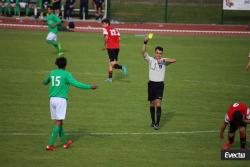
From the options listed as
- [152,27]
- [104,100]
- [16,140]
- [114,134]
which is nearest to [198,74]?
[104,100]

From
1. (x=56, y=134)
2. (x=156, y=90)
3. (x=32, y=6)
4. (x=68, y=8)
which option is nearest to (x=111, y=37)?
(x=156, y=90)

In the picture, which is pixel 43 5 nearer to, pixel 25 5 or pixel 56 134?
pixel 25 5

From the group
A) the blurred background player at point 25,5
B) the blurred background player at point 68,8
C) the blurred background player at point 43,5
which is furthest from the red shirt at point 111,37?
the blurred background player at point 25,5

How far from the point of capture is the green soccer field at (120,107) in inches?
659

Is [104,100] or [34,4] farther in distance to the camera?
[34,4]

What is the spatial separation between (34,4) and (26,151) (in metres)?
33.6

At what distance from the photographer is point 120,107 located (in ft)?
75.0

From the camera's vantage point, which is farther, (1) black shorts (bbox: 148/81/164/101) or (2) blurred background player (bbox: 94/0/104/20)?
(2) blurred background player (bbox: 94/0/104/20)

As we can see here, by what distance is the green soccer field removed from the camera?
54.9 ft

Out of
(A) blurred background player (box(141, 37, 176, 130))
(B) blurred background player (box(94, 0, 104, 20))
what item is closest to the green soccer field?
(A) blurred background player (box(141, 37, 176, 130))

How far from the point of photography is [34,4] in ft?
162

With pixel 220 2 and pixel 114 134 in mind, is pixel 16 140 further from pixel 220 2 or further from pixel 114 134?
pixel 220 2

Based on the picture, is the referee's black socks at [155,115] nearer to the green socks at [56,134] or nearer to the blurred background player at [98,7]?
the green socks at [56,134]

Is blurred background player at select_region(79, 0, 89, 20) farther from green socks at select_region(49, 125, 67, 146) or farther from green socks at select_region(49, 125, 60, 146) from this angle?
green socks at select_region(49, 125, 60, 146)
